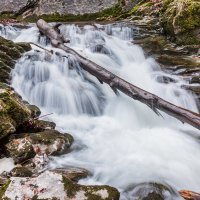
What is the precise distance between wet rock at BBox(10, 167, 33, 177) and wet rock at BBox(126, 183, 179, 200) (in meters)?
1.44

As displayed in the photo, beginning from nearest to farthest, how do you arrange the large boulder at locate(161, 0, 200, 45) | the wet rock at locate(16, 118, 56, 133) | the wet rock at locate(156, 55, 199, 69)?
the wet rock at locate(16, 118, 56, 133), the wet rock at locate(156, 55, 199, 69), the large boulder at locate(161, 0, 200, 45)

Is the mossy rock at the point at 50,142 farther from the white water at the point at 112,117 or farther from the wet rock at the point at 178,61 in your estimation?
the wet rock at the point at 178,61

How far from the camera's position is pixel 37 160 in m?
5.15

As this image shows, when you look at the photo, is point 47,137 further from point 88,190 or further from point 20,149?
point 88,190

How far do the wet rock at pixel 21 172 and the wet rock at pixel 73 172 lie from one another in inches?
16.4

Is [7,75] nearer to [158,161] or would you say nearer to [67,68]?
[67,68]

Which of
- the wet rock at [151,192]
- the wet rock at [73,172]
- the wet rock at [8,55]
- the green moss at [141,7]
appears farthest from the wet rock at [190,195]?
the green moss at [141,7]

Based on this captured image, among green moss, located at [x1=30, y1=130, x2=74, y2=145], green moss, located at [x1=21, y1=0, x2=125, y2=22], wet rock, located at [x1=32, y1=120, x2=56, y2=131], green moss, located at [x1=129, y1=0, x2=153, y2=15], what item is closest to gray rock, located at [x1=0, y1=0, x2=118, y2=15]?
green moss, located at [x1=21, y1=0, x2=125, y2=22]

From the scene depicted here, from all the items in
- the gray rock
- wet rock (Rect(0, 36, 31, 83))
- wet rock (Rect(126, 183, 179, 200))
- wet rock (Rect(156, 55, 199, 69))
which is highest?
the gray rock

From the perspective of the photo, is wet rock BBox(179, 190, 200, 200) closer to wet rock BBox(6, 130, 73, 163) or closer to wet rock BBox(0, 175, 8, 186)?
wet rock BBox(6, 130, 73, 163)

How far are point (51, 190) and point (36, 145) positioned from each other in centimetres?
161

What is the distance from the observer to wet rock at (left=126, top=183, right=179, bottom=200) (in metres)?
4.58

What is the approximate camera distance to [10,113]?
572 centimetres

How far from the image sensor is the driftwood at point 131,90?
5.92 metres
